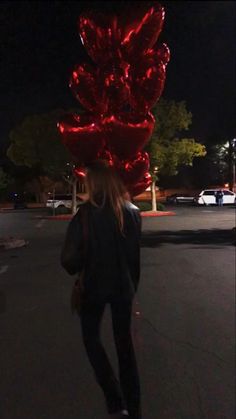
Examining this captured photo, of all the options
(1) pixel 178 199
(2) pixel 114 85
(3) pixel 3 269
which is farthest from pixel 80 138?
(1) pixel 178 199

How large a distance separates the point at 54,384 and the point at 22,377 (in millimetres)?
348

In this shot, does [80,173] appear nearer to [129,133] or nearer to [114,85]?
[129,133]

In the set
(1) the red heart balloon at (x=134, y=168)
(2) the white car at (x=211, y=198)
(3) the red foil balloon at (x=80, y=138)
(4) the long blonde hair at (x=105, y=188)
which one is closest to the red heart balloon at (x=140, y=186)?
(1) the red heart balloon at (x=134, y=168)

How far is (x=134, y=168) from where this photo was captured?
4.14 meters

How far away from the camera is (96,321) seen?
2.73 metres

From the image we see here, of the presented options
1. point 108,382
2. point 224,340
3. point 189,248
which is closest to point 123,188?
point 108,382

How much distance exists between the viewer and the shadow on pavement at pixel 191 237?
18.7m

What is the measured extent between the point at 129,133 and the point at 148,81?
2.19 feet

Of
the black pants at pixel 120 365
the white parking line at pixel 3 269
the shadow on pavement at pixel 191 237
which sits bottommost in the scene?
the shadow on pavement at pixel 191 237

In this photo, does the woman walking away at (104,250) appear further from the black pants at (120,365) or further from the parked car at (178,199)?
the parked car at (178,199)

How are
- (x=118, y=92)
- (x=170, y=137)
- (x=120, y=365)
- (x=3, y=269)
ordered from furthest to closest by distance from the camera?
(x=170, y=137) → (x=3, y=269) → (x=118, y=92) → (x=120, y=365)

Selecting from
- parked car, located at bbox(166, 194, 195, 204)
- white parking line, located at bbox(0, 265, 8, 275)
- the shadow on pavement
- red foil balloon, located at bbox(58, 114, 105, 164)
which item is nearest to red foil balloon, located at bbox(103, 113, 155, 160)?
red foil balloon, located at bbox(58, 114, 105, 164)

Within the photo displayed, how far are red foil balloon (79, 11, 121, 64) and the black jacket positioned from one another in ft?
5.85

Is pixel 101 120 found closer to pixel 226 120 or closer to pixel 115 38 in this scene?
pixel 115 38
